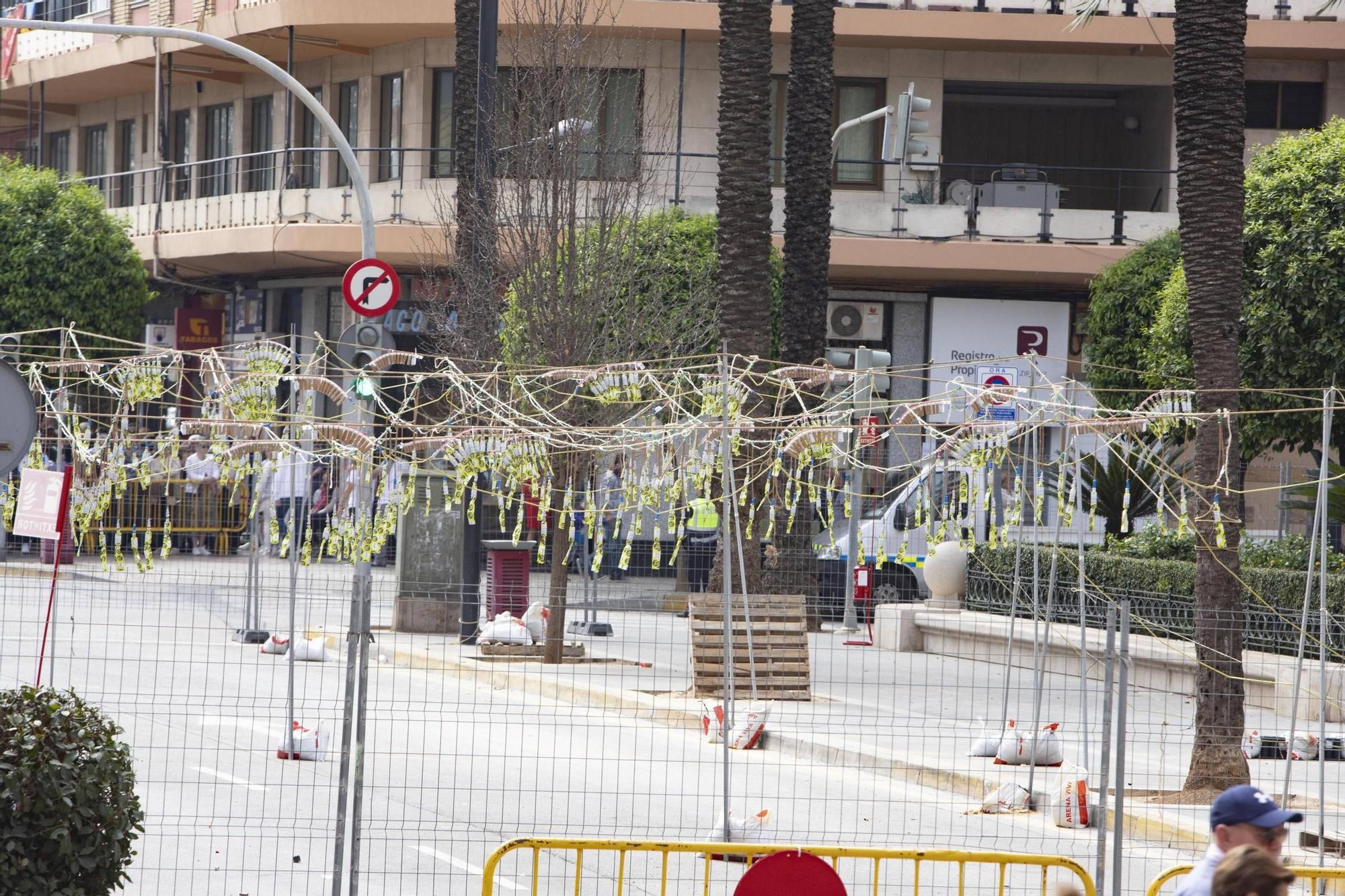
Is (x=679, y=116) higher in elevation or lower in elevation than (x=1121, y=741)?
higher

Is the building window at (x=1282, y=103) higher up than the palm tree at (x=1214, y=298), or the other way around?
the building window at (x=1282, y=103)

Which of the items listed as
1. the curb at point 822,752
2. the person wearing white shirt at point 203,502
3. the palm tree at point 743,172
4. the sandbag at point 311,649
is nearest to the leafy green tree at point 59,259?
the person wearing white shirt at point 203,502

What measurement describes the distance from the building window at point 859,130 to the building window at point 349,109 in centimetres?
924

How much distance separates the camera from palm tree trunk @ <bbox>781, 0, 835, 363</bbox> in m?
20.8

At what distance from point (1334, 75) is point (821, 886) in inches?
1137

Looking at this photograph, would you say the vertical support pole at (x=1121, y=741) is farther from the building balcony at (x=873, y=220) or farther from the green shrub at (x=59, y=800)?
the building balcony at (x=873, y=220)

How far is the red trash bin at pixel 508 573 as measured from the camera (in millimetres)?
18109

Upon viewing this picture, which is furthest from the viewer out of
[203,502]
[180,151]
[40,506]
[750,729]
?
[180,151]

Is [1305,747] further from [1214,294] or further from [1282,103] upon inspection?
[1282,103]

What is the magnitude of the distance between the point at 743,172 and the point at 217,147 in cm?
2011

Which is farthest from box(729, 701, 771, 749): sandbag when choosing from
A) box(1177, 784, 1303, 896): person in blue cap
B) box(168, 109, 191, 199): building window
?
box(168, 109, 191, 199): building window

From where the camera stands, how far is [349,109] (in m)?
31.9

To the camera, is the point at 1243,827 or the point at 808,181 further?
the point at 808,181

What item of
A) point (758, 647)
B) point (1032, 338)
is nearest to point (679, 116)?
point (1032, 338)
